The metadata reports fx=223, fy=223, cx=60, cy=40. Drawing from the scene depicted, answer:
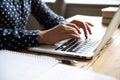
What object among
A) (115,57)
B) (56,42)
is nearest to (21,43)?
(56,42)

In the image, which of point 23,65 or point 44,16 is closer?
point 23,65

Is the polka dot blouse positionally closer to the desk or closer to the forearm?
the forearm

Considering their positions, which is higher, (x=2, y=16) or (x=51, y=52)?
(x=2, y=16)

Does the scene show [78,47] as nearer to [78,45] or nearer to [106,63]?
[78,45]

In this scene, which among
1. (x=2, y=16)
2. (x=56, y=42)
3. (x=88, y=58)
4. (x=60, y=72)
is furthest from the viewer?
(x=2, y=16)

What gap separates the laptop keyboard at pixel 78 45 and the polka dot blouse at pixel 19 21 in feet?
0.46

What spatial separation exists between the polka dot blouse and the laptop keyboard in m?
0.14

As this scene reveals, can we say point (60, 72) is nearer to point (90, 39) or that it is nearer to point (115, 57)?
point (115, 57)

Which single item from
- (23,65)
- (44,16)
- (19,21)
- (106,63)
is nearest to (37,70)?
(23,65)

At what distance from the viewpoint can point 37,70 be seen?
2.39ft

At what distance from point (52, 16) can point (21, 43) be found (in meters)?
0.56

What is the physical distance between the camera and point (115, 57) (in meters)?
0.87

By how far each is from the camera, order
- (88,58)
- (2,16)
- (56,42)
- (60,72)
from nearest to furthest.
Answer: (60,72) < (88,58) < (56,42) < (2,16)

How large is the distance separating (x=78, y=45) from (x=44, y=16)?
64 cm
